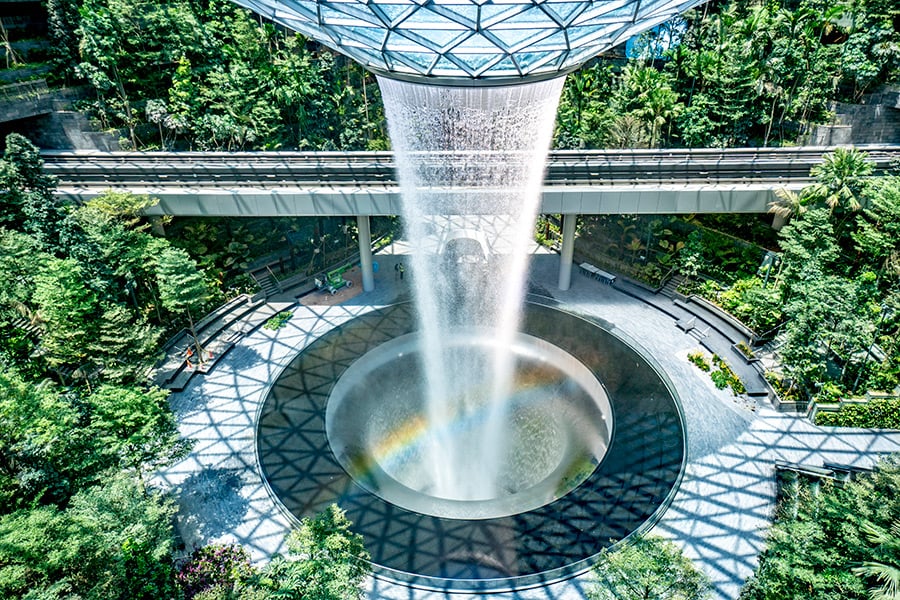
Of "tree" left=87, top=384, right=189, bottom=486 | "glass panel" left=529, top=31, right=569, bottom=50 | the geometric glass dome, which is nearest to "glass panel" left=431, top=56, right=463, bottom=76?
the geometric glass dome

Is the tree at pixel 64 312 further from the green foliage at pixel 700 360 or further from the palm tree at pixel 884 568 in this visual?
the green foliage at pixel 700 360

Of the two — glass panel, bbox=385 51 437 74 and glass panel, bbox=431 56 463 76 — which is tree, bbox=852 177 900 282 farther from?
glass panel, bbox=385 51 437 74

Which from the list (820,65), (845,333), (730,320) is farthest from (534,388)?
(820,65)

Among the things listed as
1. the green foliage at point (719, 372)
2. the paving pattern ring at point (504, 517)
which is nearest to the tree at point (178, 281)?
the paving pattern ring at point (504, 517)

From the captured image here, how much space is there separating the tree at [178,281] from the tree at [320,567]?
17.3m

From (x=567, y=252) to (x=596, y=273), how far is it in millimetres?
3264

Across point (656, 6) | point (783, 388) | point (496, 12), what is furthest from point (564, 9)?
point (783, 388)

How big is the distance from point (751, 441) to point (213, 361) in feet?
90.8

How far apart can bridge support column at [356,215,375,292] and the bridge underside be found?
191 cm

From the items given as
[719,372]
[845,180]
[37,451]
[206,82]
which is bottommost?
[719,372]

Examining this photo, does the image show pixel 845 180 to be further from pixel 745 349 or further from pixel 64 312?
pixel 64 312

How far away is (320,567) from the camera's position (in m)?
15.3

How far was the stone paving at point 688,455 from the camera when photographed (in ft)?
70.7

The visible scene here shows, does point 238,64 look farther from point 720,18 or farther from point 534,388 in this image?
point 720,18
